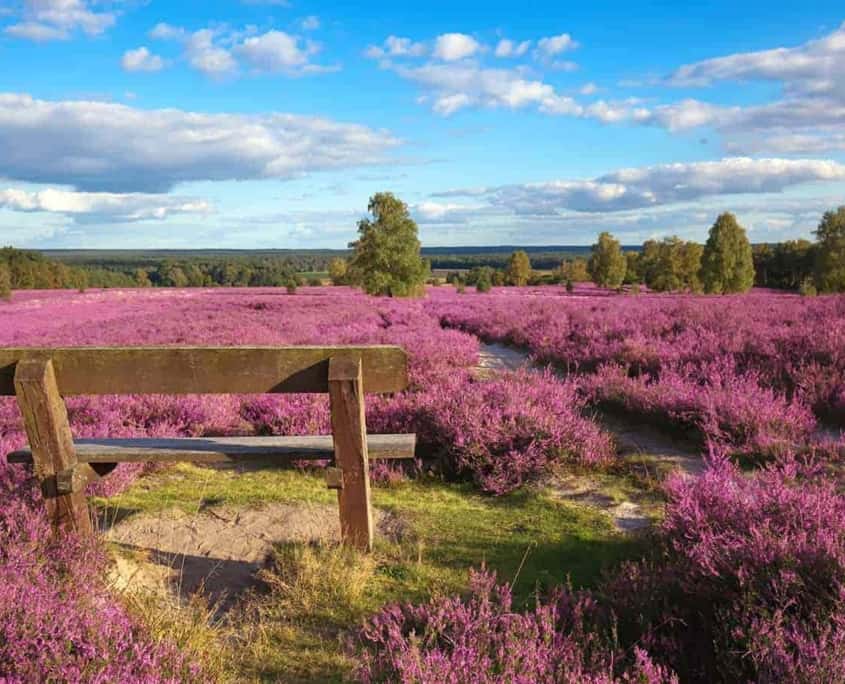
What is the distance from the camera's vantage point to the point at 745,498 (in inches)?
117

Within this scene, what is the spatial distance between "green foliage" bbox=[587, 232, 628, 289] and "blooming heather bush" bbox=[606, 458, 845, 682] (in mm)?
62744

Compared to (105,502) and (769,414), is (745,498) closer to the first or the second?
(769,414)

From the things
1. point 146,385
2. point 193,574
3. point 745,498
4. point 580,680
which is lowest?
point 193,574

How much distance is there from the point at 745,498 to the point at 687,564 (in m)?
0.57

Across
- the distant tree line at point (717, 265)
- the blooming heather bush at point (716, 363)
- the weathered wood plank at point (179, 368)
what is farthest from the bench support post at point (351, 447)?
the distant tree line at point (717, 265)

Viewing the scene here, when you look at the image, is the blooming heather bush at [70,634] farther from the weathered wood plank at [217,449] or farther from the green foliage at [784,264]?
the green foliage at [784,264]

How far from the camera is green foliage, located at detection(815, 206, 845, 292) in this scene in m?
45.4

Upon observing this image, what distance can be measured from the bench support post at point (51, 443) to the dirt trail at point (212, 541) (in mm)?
414

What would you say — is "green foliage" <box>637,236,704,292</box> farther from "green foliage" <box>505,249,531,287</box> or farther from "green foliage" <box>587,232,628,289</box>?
"green foliage" <box>505,249,531,287</box>

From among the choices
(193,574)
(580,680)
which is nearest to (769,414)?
(580,680)

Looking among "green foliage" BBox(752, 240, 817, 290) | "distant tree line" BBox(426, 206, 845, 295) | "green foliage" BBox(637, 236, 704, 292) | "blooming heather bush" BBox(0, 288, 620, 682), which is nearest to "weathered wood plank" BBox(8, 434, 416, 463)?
"blooming heather bush" BBox(0, 288, 620, 682)

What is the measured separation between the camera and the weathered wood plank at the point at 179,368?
3.15 m

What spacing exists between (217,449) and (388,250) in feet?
114

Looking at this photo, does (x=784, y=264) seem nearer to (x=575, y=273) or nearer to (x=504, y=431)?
(x=575, y=273)
